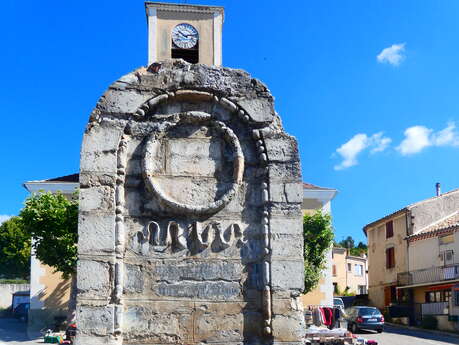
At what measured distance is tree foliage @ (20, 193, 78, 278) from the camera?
18.8 metres

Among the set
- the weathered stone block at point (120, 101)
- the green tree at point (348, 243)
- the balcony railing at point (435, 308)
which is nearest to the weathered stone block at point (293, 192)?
the weathered stone block at point (120, 101)

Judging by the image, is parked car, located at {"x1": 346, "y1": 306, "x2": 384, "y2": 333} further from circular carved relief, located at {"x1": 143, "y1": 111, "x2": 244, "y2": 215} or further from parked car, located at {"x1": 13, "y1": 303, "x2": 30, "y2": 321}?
parked car, located at {"x1": 13, "y1": 303, "x2": 30, "y2": 321}

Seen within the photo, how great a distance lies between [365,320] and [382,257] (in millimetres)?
10856

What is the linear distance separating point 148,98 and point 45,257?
1524cm

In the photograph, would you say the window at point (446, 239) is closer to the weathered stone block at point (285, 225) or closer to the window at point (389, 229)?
the window at point (389, 229)

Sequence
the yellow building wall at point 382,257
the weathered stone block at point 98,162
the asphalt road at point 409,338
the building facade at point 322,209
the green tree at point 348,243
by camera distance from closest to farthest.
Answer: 1. the weathered stone block at point 98,162
2. the asphalt road at point 409,338
3. the building facade at point 322,209
4. the yellow building wall at point 382,257
5. the green tree at point 348,243

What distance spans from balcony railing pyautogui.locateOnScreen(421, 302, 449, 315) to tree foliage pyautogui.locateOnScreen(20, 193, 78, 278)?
56.1ft

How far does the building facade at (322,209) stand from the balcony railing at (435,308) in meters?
4.89

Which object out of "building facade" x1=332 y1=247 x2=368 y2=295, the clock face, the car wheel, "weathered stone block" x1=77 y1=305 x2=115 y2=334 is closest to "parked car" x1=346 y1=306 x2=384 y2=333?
the car wheel

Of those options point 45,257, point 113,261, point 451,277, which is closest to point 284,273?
point 113,261

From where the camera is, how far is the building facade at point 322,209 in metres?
26.4

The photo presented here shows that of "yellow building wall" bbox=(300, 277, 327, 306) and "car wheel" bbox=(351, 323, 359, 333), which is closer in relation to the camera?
"car wheel" bbox=(351, 323, 359, 333)

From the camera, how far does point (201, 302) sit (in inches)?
225

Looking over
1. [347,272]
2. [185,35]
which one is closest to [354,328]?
[185,35]
